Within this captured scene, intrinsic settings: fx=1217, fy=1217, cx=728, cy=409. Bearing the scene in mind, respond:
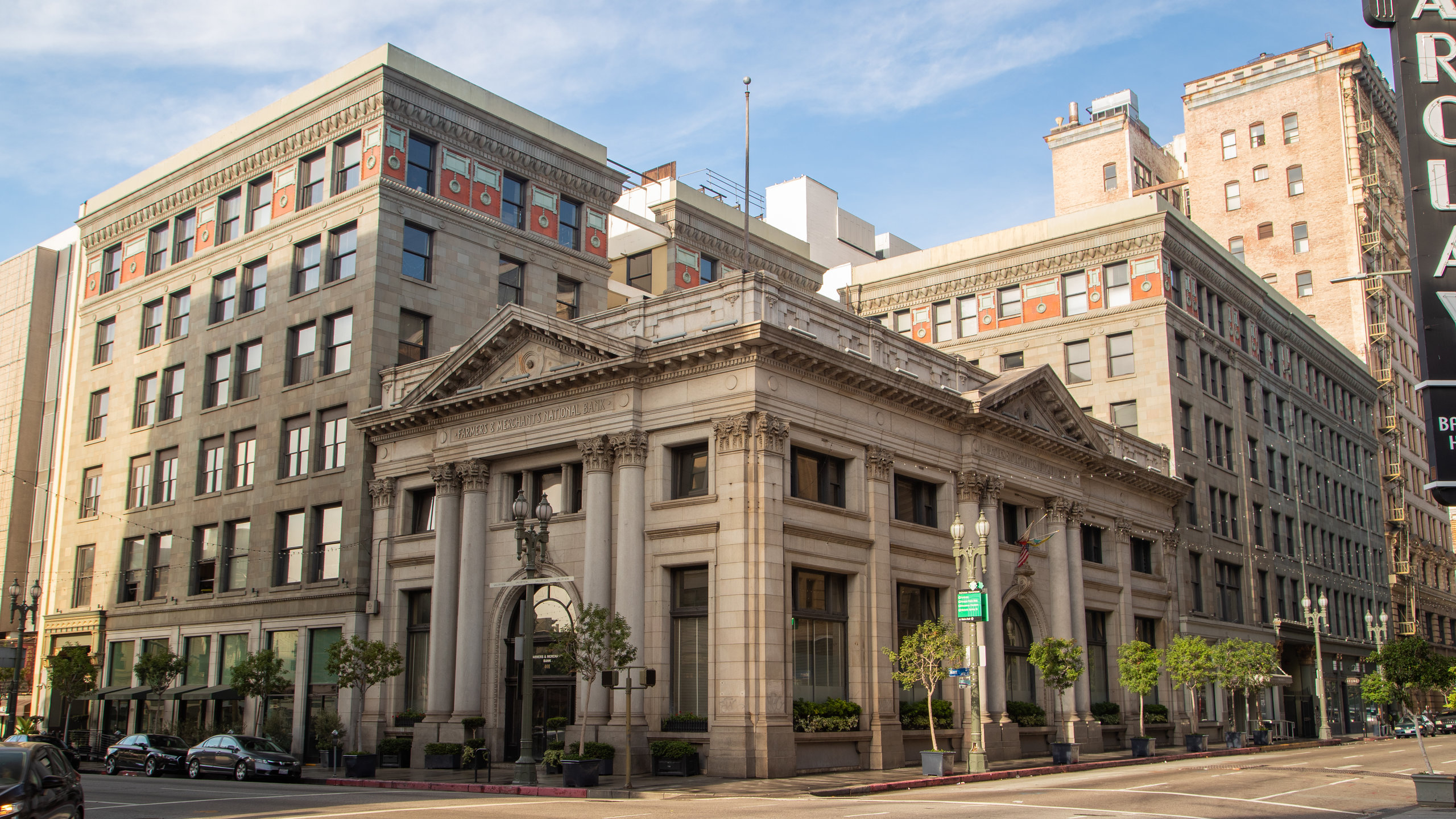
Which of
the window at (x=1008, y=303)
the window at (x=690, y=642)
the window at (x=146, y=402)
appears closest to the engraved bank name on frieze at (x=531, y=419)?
the window at (x=690, y=642)

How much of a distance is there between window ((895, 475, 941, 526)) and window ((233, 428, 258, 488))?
25.1 meters

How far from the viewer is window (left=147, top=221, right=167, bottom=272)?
54.1 m

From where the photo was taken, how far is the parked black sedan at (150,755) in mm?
36938

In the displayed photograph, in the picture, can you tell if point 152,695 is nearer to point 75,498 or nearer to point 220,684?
point 220,684

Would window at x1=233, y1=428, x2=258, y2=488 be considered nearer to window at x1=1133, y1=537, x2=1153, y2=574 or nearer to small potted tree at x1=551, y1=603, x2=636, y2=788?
small potted tree at x1=551, y1=603, x2=636, y2=788

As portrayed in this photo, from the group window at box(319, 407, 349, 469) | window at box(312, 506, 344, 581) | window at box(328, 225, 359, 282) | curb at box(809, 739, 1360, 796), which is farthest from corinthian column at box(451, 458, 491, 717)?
curb at box(809, 739, 1360, 796)

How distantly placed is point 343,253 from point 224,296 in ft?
27.3

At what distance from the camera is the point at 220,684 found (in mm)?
45969

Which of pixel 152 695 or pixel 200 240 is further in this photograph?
pixel 200 240

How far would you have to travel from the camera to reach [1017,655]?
4484 centimetres

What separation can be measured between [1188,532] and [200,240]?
4633 centimetres

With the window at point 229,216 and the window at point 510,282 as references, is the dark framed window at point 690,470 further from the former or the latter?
the window at point 229,216

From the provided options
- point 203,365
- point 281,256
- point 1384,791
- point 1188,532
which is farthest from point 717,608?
point 1188,532

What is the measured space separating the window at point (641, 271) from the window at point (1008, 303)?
17827mm
